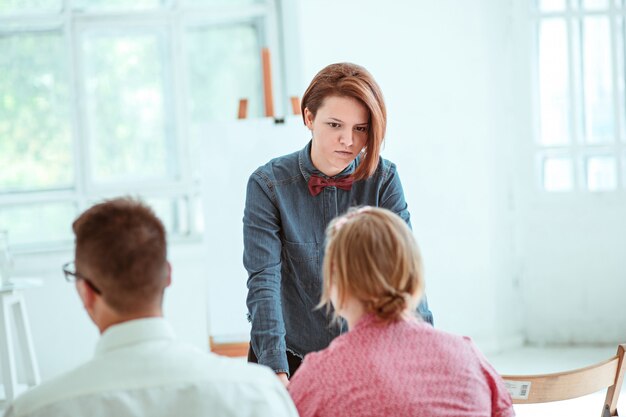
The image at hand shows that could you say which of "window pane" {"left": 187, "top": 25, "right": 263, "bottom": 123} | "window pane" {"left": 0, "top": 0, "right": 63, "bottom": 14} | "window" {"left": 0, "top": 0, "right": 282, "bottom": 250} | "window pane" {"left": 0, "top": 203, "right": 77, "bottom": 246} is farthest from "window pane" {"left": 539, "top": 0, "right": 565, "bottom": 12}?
"window pane" {"left": 0, "top": 203, "right": 77, "bottom": 246}

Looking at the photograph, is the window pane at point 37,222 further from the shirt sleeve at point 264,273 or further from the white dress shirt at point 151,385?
the white dress shirt at point 151,385

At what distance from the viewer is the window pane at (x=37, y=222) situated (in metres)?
4.74

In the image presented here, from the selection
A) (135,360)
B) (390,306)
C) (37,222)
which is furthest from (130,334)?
(37,222)

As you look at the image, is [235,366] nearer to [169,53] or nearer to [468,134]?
[468,134]

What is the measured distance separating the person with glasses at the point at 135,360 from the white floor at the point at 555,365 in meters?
2.63

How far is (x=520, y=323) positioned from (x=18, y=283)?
2730 millimetres

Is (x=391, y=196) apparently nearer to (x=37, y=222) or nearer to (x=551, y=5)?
(x=551, y=5)

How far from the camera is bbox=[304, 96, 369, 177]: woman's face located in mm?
1892

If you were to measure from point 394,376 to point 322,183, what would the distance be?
2.40 ft

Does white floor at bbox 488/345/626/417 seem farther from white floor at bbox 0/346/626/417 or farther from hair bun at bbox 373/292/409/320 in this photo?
hair bun at bbox 373/292/409/320

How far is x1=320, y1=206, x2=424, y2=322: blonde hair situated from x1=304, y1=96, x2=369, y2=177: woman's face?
50cm

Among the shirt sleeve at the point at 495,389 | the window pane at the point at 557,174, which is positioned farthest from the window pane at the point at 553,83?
the shirt sleeve at the point at 495,389

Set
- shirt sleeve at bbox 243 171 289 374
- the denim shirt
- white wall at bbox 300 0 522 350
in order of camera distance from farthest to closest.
Answer: white wall at bbox 300 0 522 350, the denim shirt, shirt sleeve at bbox 243 171 289 374

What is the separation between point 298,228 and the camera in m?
1.98
